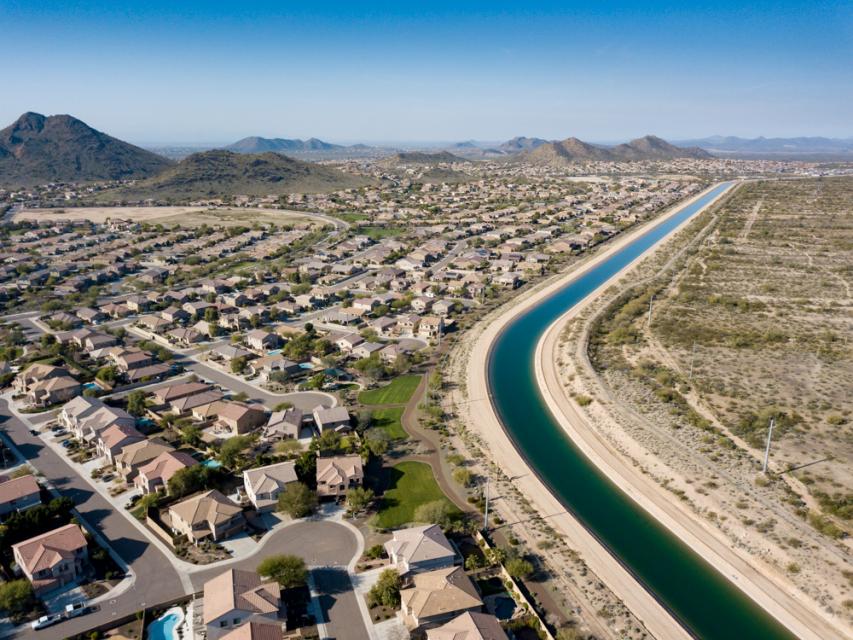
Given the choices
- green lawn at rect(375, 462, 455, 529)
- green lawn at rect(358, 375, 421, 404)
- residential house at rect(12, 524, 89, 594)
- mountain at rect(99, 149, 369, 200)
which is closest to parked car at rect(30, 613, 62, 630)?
residential house at rect(12, 524, 89, 594)

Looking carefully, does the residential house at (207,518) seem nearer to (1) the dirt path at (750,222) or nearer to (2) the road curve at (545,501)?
(2) the road curve at (545,501)

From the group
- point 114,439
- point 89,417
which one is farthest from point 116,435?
point 89,417

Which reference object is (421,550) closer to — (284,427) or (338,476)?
(338,476)

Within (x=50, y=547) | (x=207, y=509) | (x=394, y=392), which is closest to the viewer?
(x=50, y=547)

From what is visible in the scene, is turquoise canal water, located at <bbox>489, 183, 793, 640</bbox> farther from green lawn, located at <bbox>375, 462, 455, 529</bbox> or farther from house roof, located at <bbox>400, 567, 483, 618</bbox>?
house roof, located at <bbox>400, 567, 483, 618</bbox>

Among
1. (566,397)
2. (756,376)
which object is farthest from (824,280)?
(566,397)

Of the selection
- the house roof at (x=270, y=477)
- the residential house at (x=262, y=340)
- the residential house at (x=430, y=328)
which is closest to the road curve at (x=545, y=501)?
the residential house at (x=430, y=328)
